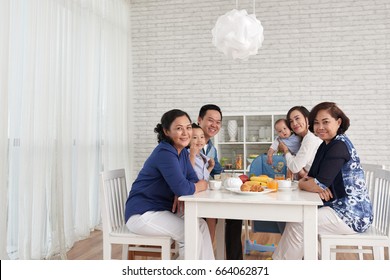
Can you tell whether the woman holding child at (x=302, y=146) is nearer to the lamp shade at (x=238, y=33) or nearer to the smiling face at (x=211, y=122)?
the smiling face at (x=211, y=122)

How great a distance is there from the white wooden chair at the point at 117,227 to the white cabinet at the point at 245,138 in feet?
→ 8.62

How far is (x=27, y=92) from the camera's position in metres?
3.10

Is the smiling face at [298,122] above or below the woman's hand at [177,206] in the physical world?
above

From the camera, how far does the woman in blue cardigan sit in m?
2.13

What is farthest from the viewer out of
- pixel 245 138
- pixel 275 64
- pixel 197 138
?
pixel 275 64

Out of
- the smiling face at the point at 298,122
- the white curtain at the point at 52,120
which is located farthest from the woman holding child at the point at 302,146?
the white curtain at the point at 52,120

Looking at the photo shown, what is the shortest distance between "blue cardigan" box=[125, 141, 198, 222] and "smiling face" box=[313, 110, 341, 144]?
2.73 feet

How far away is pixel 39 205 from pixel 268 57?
136 inches

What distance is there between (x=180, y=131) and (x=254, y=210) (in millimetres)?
679

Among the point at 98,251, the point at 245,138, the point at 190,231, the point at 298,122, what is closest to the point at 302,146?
the point at 298,122

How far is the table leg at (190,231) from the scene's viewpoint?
200 centimetres

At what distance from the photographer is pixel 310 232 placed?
188cm

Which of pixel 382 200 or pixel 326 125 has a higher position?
pixel 326 125

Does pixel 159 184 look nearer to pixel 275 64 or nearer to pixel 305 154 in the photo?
pixel 305 154
